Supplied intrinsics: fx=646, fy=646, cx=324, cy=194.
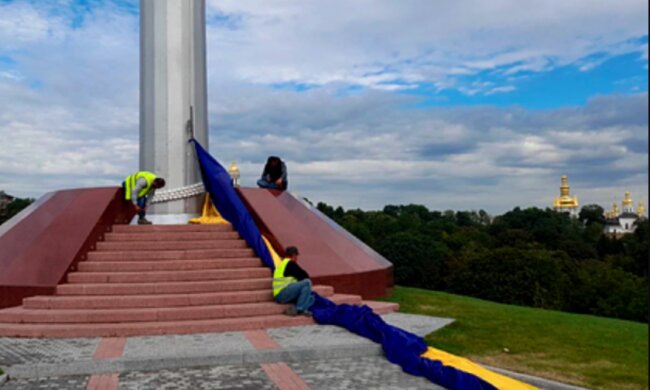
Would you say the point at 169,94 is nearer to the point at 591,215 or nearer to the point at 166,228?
the point at 166,228

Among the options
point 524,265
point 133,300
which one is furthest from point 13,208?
point 133,300

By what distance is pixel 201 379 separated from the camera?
19.0 ft

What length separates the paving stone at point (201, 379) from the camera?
5582 millimetres

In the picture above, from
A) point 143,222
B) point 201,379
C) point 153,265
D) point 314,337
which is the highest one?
point 143,222

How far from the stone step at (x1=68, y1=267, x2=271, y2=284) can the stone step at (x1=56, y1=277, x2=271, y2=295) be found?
0.17 meters

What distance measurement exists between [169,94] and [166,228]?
2741mm

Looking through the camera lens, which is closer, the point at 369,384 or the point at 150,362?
the point at 369,384

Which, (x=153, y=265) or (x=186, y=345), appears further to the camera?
(x=153, y=265)

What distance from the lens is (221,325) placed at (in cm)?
777

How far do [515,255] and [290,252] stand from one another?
2369cm

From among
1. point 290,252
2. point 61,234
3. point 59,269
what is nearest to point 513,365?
point 290,252

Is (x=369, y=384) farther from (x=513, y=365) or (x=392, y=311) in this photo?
(x=392, y=311)

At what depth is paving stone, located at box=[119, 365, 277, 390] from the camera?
5.58m

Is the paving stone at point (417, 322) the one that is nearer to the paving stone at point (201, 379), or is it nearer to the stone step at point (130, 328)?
the stone step at point (130, 328)
